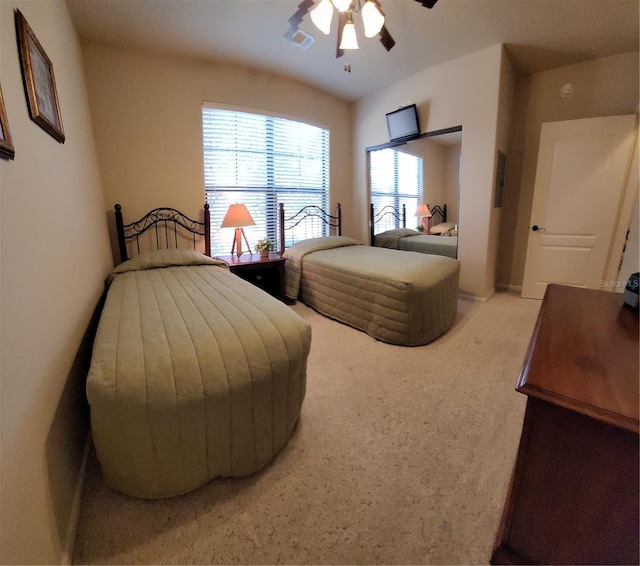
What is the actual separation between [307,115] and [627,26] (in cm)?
302

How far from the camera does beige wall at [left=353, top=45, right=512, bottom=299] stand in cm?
295

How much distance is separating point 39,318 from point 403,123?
12.6 feet

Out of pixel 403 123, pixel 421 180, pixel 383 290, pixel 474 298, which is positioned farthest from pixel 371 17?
pixel 474 298

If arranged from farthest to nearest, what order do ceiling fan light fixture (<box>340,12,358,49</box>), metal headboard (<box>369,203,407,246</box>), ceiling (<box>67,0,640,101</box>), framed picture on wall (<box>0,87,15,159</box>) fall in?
metal headboard (<box>369,203,407,246</box>) < ceiling (<box>67,0,640,101</box>) < ceiling fan light fixture (<box>340,12,358,49</box>) < framed picture on wall (<box>0,87,15,159</box>)

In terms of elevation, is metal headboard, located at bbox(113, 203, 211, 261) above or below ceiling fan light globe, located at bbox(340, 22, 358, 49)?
below

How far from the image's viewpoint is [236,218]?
2.99 m

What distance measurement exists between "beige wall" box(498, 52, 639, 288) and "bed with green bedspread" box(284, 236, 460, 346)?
160 centimetres

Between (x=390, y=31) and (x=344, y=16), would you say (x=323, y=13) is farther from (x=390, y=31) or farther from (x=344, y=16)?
(x=390, y=31)

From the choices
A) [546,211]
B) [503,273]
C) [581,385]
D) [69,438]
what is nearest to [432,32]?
[546,211]

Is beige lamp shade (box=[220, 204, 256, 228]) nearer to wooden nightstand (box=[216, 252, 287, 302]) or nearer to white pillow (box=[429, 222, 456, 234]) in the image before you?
wooden nightstand (box=[216, 252, 287, 302])

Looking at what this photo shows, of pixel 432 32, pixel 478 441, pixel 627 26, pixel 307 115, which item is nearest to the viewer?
pixel 478 441

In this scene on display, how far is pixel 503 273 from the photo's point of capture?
3.84 m

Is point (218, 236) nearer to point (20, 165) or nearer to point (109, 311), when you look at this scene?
point (109, 311)

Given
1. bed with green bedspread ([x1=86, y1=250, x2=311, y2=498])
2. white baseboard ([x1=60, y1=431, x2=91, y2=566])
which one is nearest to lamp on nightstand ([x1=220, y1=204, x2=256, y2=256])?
bed with green bedspread ([x1=86, y1=250, x2=311, y2=498])
